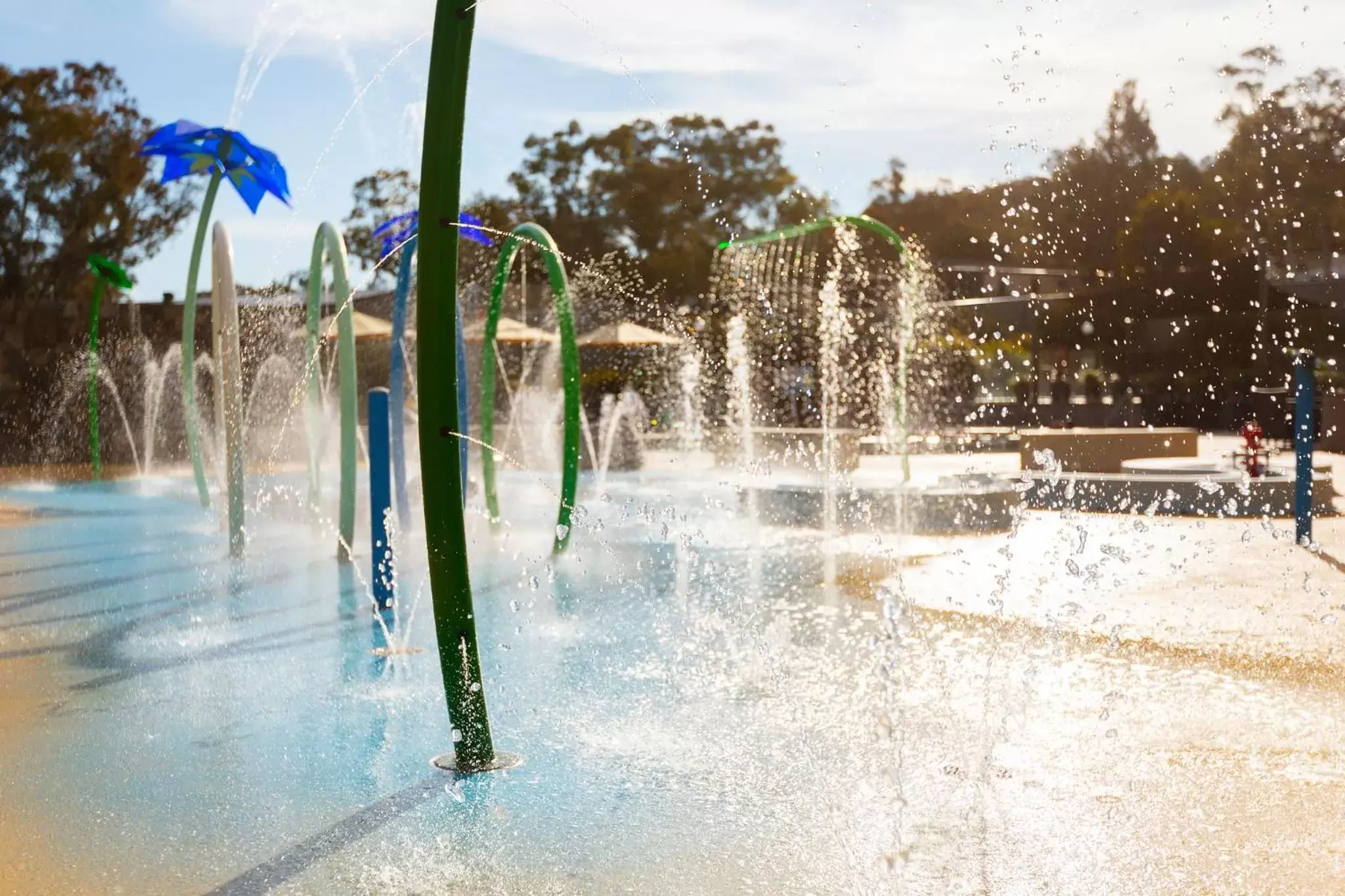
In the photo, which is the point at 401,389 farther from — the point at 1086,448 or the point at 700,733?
the point at 1086,448

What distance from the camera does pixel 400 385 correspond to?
1062 cm

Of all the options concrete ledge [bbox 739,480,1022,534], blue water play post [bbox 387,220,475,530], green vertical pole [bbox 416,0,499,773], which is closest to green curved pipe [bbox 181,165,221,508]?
blue water play post [bbox 387,220,475,530]

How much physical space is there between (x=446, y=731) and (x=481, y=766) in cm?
60

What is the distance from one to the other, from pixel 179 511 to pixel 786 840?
38.9 ft

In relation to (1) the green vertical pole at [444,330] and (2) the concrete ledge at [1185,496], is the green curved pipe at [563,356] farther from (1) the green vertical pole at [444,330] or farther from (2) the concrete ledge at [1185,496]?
(2) the concrete ledge at [1185,496]

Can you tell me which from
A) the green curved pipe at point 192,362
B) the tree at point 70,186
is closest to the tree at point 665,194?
the tree at point 70,186

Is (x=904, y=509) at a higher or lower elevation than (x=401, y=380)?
lower

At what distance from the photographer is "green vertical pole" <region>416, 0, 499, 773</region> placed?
14.1ft

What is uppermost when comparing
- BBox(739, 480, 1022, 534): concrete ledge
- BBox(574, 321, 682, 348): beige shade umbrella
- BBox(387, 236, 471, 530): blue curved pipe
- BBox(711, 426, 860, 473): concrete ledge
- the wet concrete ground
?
BBox(574, 321, 682, 348): beige shade umbrella

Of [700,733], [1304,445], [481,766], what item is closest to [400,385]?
[700,733]

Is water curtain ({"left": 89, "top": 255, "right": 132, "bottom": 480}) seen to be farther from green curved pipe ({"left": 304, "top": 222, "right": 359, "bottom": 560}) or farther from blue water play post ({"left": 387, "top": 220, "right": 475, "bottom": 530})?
green curved pipe ({"left": 304, "top": 222, "right": 359, "bottom": 560})

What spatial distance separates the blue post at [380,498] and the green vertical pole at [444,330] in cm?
328

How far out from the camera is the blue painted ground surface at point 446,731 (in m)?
3.81

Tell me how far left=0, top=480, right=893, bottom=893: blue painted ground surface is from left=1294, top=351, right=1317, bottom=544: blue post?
423 centimetres
